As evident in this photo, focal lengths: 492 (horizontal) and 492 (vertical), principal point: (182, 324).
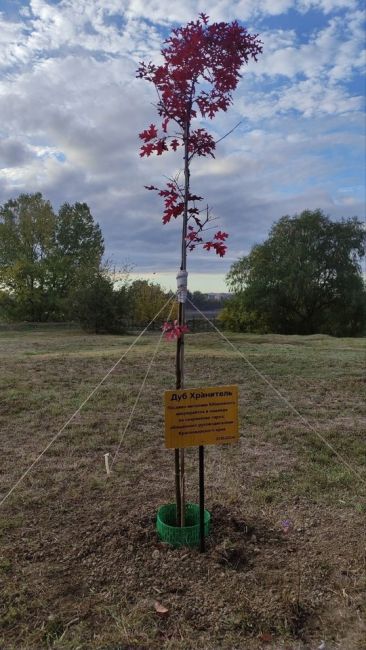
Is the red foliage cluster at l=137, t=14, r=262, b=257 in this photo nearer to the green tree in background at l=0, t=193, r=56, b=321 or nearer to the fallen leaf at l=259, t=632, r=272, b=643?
the fallen leaf at l=259, t=632, r=272, b=643

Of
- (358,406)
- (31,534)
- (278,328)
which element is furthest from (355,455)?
(278,328)

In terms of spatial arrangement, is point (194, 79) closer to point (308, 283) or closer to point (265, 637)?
point (265, 637)

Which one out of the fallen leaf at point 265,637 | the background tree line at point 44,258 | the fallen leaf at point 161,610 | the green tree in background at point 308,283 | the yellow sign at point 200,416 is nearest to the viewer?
the fallen leaf at point 265,637

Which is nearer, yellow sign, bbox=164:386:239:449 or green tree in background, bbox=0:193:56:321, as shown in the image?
yellow sign, bbox=164:386:239:449

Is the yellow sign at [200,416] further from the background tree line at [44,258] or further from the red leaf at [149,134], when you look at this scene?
the background tree line at [44,258]

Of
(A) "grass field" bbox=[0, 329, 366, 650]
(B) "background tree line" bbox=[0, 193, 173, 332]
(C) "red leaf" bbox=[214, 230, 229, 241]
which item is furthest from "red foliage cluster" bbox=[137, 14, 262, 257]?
(B) "background tree line" bbox=[0, 193, 173, 332]

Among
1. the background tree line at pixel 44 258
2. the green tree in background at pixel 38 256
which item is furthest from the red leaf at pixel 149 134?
the green tree in background at pixel 38 256

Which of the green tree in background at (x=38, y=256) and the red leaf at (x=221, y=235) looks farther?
the green tree in background at (x=38, y=256)

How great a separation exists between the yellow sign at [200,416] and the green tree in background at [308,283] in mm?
27376

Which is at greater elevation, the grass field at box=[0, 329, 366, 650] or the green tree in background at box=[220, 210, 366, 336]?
the green tree in background at box=[220, 210, 366, 336]

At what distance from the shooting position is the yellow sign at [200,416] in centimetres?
255

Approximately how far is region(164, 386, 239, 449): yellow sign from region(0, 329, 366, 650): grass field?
2.00ft

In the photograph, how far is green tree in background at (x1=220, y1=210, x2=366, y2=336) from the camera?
2962 centimetres

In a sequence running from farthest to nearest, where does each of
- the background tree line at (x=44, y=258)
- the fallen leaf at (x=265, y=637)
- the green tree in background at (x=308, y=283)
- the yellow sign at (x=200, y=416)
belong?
the green tree in background at (x=308, y=283) < the background tree line at (x=44, y=258) < the yellow sign at (x=200, y=416) < the fallen leaf at (x=265, y=637)
